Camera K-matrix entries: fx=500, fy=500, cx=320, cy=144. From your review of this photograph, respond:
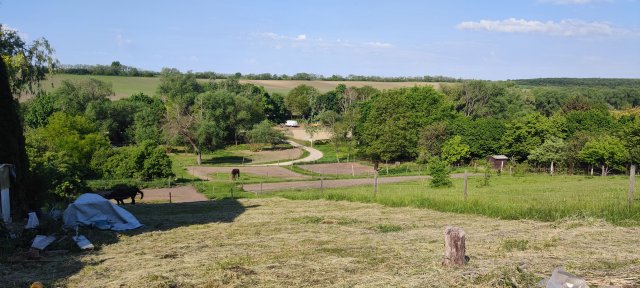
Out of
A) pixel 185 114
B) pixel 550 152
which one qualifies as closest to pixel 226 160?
pixel 185 114

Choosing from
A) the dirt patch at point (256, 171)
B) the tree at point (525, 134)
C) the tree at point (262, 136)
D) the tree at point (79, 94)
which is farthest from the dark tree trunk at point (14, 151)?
the tree at point (262, 136)

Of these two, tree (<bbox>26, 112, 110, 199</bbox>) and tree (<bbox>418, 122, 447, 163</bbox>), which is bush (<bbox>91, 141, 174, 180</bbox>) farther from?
tree (<bbox>418, 122, 447, 163</bbox>)

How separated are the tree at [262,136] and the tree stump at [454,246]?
73.2 meters

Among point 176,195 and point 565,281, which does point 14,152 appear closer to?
point 565,281

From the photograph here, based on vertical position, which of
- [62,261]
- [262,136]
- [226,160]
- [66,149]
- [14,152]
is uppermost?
[14,152]

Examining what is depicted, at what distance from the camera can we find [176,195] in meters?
39.0

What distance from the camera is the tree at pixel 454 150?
62906 millimetres

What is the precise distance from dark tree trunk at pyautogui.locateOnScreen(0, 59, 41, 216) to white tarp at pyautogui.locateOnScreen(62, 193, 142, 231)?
8.52ft

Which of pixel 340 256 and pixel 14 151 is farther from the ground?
pixel 14 151

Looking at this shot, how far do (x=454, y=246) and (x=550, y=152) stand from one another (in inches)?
2115

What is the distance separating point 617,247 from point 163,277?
9608 millimetres

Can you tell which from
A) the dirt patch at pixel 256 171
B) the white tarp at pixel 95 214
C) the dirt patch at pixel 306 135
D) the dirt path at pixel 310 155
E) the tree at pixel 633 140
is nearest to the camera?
the white tarp at pixel 95 214

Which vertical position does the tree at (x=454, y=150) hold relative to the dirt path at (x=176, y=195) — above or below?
above

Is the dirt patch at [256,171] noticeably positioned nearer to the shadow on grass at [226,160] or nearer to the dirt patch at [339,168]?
the dirt patch at [339,168]
